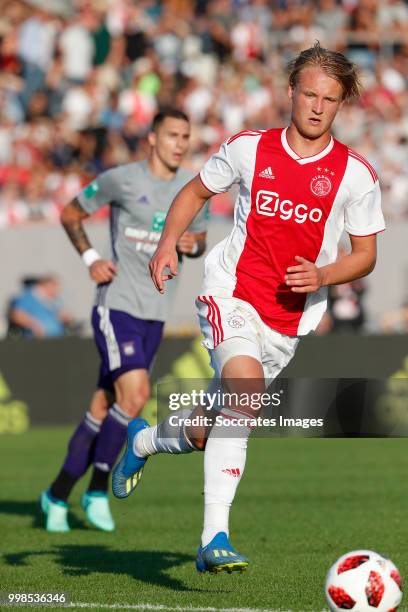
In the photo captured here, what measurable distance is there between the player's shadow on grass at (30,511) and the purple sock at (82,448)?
429 mm

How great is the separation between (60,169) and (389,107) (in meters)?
5.83

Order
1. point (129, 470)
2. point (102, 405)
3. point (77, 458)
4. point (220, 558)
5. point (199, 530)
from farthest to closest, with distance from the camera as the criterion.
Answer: point (102, 405) < point (77, 458) < point (199, 530) < point (129, 470) < point (220, 558)

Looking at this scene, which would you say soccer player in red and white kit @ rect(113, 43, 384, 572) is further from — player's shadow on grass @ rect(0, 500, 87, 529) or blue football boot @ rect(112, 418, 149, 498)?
player's shadow on grass @ rect(0, 500, 87, 529)

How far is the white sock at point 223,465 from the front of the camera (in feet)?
20.5

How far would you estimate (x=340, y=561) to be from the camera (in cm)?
557

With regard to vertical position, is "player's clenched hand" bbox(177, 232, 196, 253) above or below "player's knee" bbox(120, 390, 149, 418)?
above

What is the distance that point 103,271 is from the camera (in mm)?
9094

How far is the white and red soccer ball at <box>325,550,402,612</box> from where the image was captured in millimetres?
5391

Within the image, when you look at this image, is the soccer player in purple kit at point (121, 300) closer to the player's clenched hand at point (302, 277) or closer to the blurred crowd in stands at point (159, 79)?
the player's clenched hand at point (302, 277)

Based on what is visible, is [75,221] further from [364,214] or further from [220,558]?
[220,558]

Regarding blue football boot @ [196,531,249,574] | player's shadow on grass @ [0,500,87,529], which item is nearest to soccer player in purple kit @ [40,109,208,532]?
player's shadow on grass @ [0,500,87,529]

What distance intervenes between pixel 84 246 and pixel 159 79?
43.6 ft

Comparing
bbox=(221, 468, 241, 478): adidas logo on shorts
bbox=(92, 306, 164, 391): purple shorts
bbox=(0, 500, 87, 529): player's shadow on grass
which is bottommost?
bbox=(0, 500, 87, 529): player's shadow on grass

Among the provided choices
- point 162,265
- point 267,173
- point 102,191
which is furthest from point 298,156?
point 102,191
